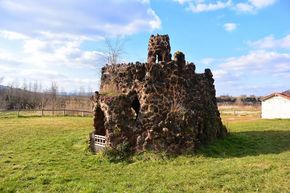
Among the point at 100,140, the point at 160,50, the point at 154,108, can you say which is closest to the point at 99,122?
the point at 100,140

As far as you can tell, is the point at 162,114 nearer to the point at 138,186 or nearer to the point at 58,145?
the point at 138,186

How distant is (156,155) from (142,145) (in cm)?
75

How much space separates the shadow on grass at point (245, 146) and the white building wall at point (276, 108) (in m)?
18.4

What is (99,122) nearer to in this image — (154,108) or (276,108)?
(154,108)

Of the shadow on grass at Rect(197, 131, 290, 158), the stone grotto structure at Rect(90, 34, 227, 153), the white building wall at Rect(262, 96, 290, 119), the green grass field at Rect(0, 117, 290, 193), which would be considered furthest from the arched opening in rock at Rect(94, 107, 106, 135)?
the white building wall at Rect(262, 96, 290, 119)

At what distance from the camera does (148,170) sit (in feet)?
37.0

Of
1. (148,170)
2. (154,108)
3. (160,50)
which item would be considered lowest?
(148,170)

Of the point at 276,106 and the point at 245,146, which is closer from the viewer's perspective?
the point at 245,146

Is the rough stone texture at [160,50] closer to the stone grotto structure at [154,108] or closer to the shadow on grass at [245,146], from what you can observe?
the stone grotto structure at [154,108]

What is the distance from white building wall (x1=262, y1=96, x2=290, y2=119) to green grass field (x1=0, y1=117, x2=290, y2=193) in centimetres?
2178

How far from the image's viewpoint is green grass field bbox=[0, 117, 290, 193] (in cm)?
933

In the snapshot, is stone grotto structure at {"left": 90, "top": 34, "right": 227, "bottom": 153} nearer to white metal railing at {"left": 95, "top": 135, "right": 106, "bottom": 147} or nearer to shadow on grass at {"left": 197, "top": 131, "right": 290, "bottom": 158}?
white metal railing at {"left": 95, "top": 135, "right": 106, "bottom": 147}

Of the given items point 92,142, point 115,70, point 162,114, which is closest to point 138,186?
point 162,114

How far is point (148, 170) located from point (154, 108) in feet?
9.70
